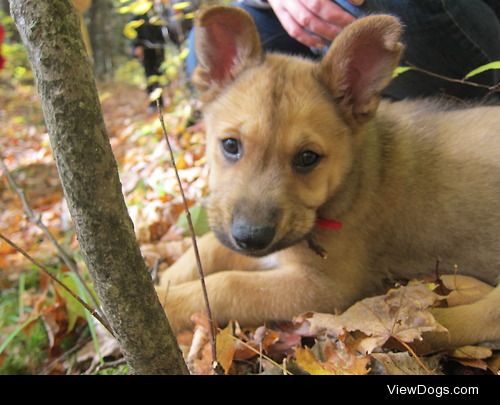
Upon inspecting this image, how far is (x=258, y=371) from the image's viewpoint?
240 centimetres

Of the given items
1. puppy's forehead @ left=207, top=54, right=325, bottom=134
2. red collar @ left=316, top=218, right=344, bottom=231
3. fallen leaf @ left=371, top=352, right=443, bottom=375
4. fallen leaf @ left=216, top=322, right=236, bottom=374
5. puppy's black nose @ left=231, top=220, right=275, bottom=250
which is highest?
puppy's forehead @ left=207, top=54, right=325, bottom=134

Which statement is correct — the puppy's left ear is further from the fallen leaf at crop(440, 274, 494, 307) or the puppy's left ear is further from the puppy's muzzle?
the fallen leaf at crop(440, 274, 494, 307)

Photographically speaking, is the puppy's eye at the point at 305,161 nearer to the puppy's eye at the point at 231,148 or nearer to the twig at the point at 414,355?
Answer: the puppy's eye at the point at 231,148

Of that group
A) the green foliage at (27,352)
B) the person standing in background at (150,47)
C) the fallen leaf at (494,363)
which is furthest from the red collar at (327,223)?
the person standing in background at (150,47)

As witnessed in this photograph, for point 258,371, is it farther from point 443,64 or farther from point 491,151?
point 443,64

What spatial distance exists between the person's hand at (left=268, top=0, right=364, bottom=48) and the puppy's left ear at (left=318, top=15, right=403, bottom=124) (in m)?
0.65

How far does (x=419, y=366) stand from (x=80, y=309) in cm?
225

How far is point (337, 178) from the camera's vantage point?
2.75 metres

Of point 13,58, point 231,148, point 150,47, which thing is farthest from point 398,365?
point 13,58

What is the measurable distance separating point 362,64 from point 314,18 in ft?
2.37

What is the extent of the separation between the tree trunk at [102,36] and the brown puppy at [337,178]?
17.7m

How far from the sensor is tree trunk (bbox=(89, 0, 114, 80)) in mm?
18984

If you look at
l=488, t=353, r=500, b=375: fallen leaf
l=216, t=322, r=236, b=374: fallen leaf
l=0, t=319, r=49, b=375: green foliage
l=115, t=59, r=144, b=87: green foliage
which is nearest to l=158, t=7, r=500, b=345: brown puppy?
l=488, t=353, r=500, b=375: fallen leaf
